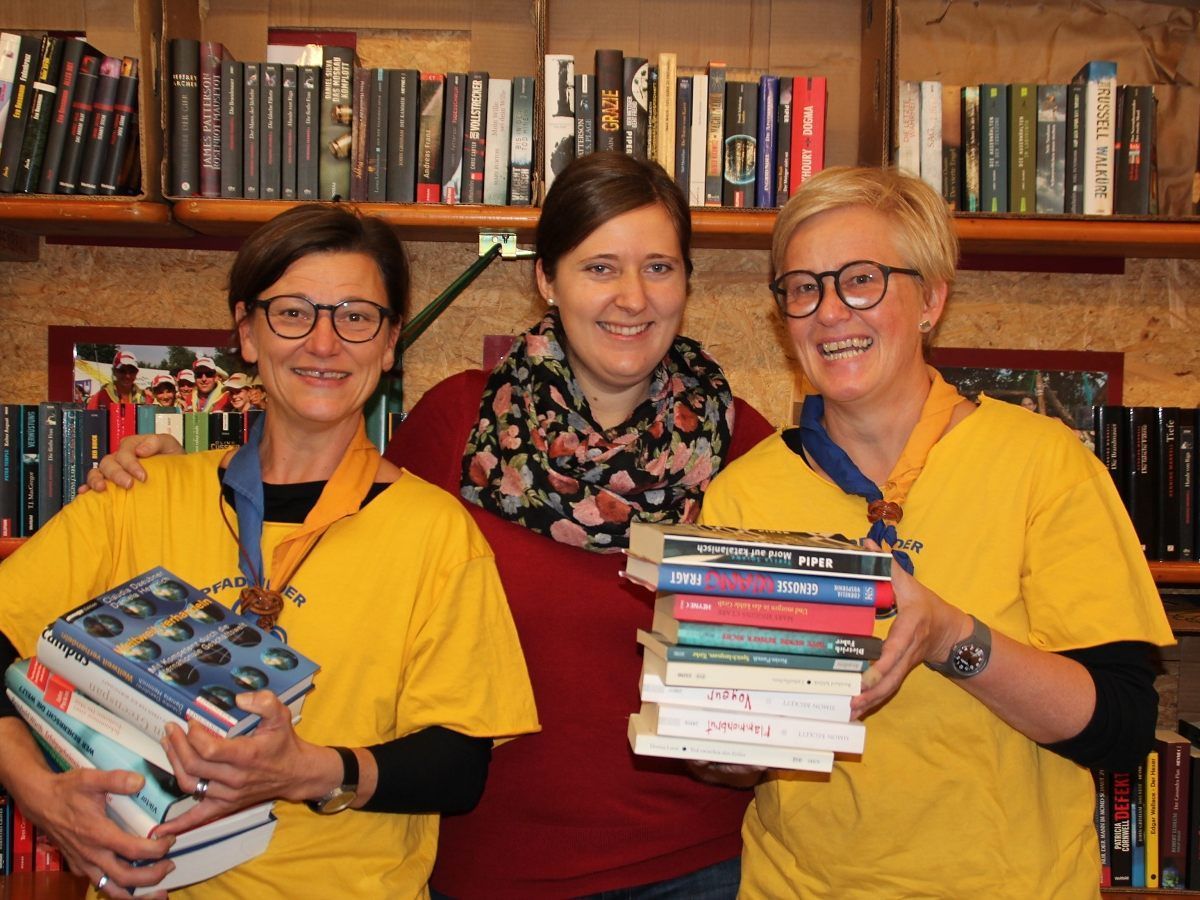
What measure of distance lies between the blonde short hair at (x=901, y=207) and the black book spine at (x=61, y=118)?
72.3 inches

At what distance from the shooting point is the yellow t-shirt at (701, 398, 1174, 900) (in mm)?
1449

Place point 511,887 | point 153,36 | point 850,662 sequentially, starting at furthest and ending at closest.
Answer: point 153,36
point 511,887
point 850,662

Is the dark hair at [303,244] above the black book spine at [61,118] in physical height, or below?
below

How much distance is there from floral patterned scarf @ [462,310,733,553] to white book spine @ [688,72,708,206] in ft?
2.33

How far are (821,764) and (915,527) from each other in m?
0.40

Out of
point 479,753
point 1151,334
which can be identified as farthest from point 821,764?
point 1151,334

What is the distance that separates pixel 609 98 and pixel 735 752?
1717 millimetres

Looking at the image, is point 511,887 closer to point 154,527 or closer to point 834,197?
point 154,527

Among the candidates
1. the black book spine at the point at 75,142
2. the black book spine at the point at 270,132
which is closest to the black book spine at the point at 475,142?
the black book spine at the point at 270,132

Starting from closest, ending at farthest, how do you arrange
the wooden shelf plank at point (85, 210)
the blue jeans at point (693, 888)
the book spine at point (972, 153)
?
the blue jeans at point (693, 888) → the wooden shelf plank at point (85, 210) → the book spine at point (972, 153)

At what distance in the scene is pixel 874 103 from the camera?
2621 mm

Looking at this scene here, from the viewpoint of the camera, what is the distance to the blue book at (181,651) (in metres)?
1.28

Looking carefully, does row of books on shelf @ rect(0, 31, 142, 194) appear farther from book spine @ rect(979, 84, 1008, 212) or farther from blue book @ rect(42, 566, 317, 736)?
book spine @ rect(979, 84, 1008, 212)

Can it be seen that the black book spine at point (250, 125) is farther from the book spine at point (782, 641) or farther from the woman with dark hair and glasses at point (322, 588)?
the book spine at point (782, 641)
